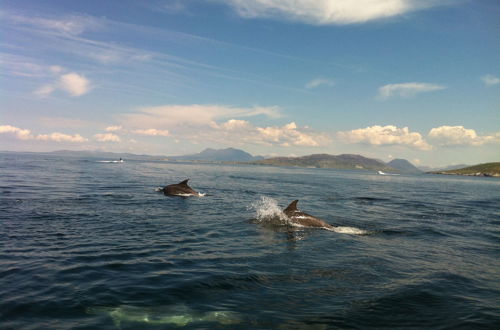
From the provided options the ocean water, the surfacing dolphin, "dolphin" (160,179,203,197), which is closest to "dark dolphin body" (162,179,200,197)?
"dolphin" (160,179,203,197)

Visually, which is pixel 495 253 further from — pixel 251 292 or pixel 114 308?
pixel 114 308

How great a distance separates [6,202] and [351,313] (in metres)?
28.6

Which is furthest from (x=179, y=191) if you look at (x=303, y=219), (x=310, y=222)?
(x=310, y=222)

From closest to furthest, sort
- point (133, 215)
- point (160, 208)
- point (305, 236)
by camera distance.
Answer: point (305, 236), point (133, 215), point (160, 208)

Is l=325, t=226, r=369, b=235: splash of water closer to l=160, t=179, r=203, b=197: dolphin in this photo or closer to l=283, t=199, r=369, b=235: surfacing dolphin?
l=283, t=199, r=369, b=235: surfacing dolphin

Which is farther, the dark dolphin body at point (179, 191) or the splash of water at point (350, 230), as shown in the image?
the dark dolphin body at point (179, 191)

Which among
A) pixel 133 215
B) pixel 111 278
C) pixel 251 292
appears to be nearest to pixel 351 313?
pixel 251 292

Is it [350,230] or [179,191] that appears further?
[179,191]

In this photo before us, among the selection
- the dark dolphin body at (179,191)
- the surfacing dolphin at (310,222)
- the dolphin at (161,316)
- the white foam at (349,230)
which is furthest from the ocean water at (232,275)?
the dark dolphin body at (179,191)

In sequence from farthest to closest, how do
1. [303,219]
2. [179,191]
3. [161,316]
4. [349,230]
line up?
[179,191], [303,219], [349,230], [161,316]

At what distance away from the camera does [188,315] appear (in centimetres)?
920

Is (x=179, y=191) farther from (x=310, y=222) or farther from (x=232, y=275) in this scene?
(x=232, y=275)

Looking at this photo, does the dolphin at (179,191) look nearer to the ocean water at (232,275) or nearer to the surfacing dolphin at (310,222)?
the ocean water at (232,275)

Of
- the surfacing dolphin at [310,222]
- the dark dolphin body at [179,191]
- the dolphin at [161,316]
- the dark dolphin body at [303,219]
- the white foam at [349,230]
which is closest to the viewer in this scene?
the dolphin at [161,316]
